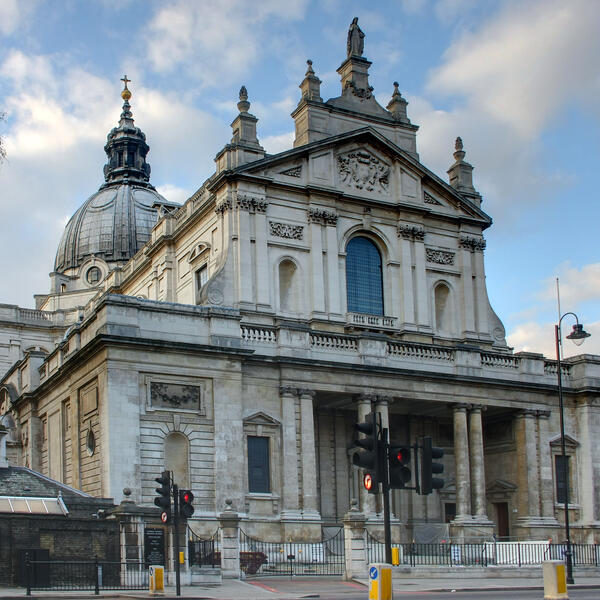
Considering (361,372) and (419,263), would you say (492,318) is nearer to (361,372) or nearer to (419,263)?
(419,263)

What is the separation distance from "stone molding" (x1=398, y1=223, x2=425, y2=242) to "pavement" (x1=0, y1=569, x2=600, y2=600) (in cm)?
1870

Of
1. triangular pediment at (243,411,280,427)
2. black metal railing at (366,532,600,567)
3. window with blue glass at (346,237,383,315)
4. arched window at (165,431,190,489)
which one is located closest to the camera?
black metal railing at (366,532,600,567)

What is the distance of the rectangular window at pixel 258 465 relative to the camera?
38125 mm

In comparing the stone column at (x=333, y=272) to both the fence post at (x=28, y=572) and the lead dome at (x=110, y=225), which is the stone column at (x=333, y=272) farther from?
the lead dome at (x=110, y=225)

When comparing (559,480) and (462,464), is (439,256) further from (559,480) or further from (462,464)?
(559,480)

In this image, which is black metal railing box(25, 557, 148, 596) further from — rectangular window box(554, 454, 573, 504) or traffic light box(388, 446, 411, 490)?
rectangular window box(554, 454, 573, 504)

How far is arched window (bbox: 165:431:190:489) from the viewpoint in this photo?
36219mm

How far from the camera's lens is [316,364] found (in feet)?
129

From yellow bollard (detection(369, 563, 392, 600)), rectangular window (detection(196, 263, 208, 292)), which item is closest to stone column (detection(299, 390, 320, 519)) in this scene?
rectangular window (detection(196, 263, 208, 292))

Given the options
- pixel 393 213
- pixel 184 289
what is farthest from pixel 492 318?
pixel 184 289

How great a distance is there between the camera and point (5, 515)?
2770 centimetres

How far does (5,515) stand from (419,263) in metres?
24.9

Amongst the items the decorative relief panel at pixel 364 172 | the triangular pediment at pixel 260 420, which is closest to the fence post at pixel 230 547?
the triangular pediment at pixel 260 420

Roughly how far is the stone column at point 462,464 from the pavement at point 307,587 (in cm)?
766
